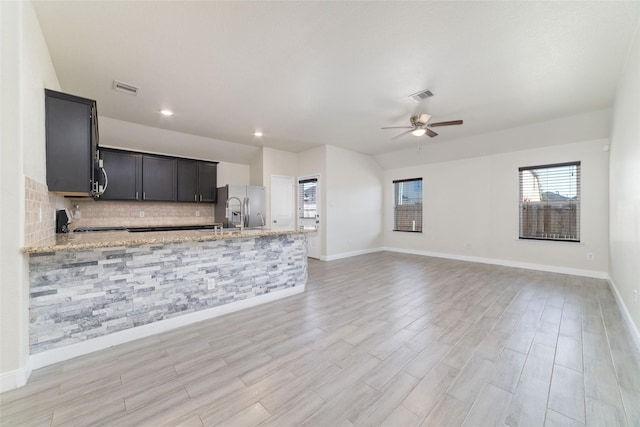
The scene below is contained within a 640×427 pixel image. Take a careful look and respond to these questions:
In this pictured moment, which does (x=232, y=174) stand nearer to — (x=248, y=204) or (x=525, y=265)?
(x=248, y=204)

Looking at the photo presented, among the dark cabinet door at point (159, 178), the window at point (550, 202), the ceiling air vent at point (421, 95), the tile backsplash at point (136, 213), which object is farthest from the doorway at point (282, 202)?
the window at point (550, 202)

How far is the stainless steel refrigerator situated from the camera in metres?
5.78

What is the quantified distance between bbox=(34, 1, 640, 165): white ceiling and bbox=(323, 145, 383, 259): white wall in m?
2.17

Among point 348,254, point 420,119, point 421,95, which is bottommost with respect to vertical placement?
point 348,254

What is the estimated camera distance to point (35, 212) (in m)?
2.09

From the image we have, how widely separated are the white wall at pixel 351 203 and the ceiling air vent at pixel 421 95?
2.81 metres

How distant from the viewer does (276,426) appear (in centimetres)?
143

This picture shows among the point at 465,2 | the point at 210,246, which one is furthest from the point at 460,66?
the point at 210,246

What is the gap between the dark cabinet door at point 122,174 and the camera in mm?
4871

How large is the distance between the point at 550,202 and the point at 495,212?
3.11ft

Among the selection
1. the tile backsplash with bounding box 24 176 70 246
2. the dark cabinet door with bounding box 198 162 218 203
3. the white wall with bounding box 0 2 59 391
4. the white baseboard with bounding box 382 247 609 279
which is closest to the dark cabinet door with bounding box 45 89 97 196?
the tile backsplash with bounding box 24 176 70 246

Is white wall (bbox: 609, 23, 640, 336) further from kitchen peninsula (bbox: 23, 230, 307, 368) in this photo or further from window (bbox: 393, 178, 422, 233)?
window (bbox: 393, 178, 422, 233)

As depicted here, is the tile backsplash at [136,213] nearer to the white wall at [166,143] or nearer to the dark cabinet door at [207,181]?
the dark cabinet door at [207,181]

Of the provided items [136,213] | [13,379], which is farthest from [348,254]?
[13,379]
